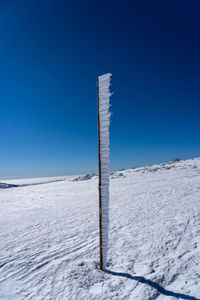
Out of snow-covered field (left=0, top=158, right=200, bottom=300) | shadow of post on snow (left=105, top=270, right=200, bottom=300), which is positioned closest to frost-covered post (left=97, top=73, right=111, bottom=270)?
shadow of post on snow (left=105, top=270, right=200, bottom=300)

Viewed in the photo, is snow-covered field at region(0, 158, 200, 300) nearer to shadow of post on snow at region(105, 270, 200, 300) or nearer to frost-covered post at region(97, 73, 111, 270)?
shadow of post on snow at region(105, 270, 200, 300)

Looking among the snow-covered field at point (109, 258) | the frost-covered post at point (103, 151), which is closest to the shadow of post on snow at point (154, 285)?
the snow-covered field at point (109, 258)

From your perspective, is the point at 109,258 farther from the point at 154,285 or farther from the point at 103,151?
the point at 103,151

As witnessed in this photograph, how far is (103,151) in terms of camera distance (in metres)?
2.89

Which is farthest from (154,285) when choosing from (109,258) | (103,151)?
(103,151)

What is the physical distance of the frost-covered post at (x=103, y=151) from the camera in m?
2.82

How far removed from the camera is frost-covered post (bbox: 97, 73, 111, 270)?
Result: 2.82 metres

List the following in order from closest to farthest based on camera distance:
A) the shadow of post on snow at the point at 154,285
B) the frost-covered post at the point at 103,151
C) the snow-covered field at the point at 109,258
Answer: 1. the shadow of post on snow at the point at 154,285
2. the snow-covered field at the point at 109,258
3. the frost-covered post at the point at 103,151

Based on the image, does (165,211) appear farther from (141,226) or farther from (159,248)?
(159,248)

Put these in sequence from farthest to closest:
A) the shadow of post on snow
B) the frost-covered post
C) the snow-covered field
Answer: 1. the frost-covered post
2. the snow-covered field
3. the shadow of post on snow

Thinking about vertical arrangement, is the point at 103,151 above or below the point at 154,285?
above

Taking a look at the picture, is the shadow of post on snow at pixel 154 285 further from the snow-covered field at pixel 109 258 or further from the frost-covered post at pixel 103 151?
the frost-covered post at pixel 103 151

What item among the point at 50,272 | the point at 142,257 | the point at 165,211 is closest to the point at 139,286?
the point at 142,257

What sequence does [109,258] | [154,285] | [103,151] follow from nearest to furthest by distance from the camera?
[154,285], [103,151], [109,258]
